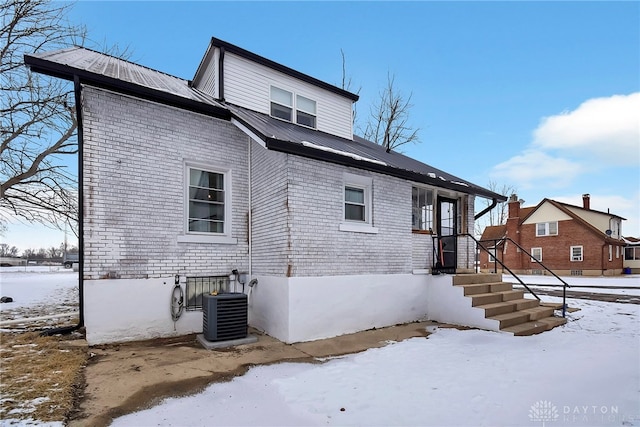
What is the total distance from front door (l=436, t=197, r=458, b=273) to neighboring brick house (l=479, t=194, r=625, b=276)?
825 inches

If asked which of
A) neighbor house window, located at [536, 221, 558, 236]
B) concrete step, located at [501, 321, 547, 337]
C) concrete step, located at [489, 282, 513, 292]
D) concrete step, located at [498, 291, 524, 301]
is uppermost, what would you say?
neighbor house window, located at [536, 221, 558, 236]

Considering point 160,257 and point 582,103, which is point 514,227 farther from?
point 160,257

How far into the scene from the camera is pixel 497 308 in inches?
281

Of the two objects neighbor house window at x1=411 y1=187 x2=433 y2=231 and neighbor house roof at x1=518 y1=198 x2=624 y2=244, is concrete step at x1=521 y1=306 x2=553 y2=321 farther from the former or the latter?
neighbor house roof at x1=518 y1=198 x2=624 y2=244

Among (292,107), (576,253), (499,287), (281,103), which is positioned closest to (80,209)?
(281,103)

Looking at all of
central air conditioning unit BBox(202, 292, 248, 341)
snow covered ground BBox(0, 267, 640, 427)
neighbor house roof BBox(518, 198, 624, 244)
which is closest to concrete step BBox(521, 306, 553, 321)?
snow covered ground BBox(0, 267, 640, 427)

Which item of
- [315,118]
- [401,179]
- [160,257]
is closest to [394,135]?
[315,118]

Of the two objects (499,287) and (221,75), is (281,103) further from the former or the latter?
(499,287)

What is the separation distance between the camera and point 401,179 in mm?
8125

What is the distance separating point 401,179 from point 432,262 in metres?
2.50

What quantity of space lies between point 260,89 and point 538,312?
8997 millimetres

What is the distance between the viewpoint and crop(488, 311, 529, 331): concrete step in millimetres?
6684

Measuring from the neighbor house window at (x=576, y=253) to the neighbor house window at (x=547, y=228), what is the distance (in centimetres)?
185

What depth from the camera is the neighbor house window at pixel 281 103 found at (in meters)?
9.12
